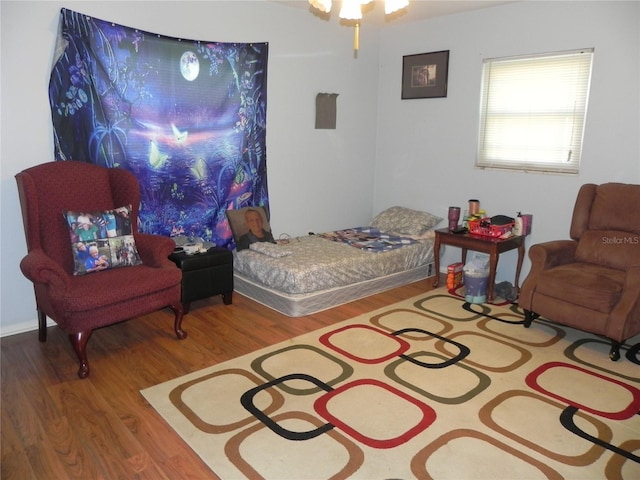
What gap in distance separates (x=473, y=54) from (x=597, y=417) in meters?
3.41

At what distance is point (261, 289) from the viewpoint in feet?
12.5

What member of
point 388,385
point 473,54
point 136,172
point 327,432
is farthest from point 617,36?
point 136,172

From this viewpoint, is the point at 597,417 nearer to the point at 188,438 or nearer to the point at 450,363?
the point at 450,363

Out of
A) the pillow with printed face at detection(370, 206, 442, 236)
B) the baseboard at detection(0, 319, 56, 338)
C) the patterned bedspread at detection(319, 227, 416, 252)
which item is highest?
the pillow with printed face at detection(370, 206, 442, 236)

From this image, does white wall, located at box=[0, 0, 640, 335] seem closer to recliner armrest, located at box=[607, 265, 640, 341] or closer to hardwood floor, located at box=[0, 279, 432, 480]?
hardwood floor, located at box=[0, 279, 432, 480]

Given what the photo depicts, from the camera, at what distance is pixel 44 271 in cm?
262

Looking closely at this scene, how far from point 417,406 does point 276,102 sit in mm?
3118

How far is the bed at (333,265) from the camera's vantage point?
363 centimetres

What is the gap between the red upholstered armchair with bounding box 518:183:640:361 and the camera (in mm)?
2932

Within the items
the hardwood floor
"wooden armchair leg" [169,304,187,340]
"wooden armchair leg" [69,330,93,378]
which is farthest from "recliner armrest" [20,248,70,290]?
"wooden armchair leg" [169,304,187,340]

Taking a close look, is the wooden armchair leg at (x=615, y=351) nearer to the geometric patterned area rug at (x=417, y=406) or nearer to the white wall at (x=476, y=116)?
the geometric patterned area rug at (x=417, y=406)

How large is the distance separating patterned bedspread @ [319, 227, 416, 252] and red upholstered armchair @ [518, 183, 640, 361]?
1300mm

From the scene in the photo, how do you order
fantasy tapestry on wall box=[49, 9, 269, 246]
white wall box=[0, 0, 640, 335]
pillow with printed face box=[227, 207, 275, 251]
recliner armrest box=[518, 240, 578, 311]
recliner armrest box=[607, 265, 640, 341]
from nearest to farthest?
recliner armrest box=[607, 265, 640, 341] → white wall box=[0, 0, 640, 335] → fantasy tapestry on wall box=[49, 9, 269, 246] → recliner armrest box=[518, 240, 578, 311] → pillow with printed face box=[227, 207, 275, 251]

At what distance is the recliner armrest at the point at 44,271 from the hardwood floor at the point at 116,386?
546 millimetres
